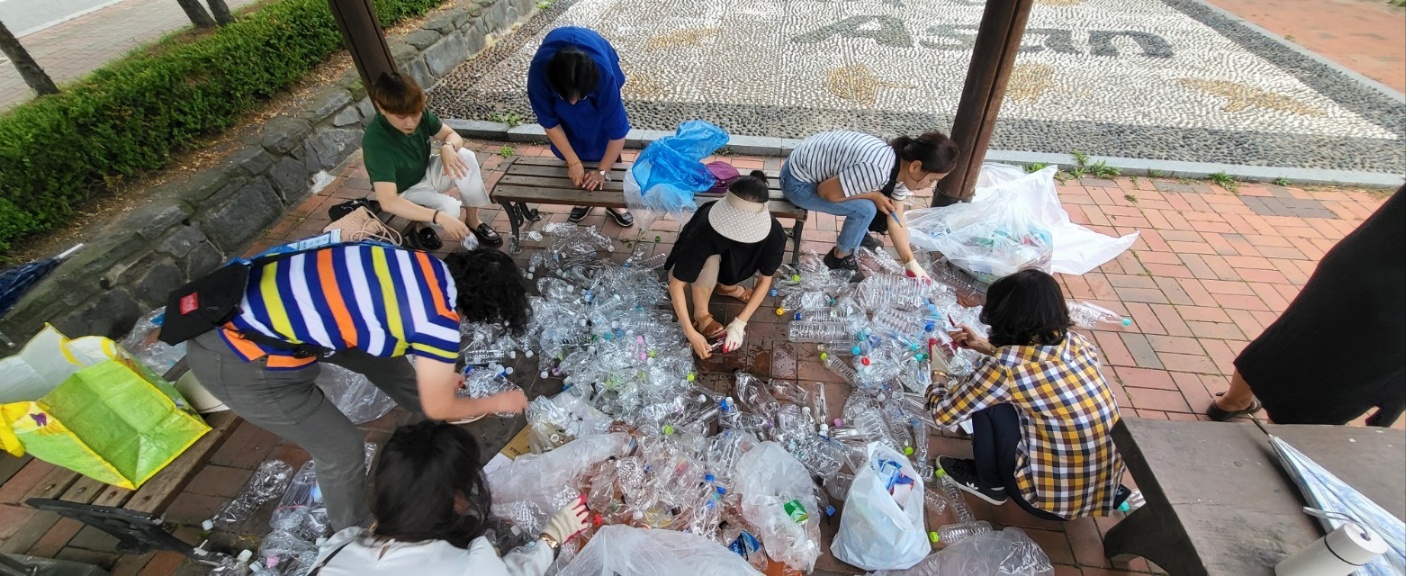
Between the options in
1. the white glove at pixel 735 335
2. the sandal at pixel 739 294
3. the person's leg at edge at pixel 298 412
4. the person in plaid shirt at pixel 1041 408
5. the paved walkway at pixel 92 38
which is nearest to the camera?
the person's leg at edge at pixel 298 412

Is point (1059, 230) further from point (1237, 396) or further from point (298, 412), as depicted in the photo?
point (298, 412)

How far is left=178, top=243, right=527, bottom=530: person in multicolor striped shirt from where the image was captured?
1999mm

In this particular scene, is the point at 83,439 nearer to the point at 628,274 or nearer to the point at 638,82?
the point at 628,274

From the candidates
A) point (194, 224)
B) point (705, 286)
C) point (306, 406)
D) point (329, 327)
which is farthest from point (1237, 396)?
point (194, 224)

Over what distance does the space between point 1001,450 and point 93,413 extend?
13.4ft

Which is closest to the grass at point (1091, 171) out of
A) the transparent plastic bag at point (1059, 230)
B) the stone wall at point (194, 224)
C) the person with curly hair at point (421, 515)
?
the transparent plastic bag at point (1059, 230)

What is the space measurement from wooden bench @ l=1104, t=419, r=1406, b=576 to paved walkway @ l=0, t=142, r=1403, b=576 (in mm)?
Answer: 873

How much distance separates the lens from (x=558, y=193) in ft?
13.3

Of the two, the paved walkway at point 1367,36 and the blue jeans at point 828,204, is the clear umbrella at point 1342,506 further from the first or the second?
the blue jeans at point 828,204

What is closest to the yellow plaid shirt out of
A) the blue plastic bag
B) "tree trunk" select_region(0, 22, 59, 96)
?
the blue plastic bag

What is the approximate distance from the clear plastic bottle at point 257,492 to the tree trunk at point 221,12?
195 inches

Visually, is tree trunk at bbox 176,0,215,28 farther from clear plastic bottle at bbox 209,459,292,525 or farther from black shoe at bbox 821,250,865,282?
black shoe at bbox 821,250,865,282

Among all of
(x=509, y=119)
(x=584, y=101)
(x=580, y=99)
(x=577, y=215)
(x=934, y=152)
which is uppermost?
(x=580, y=99)

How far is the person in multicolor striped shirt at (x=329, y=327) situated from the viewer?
2.00 m
